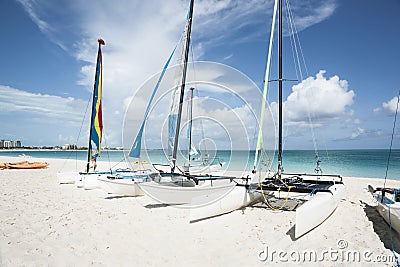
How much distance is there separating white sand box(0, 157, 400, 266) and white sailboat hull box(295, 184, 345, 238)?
0.15m

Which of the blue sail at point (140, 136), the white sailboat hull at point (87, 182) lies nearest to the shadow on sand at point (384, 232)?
the blue sail at point (140, 136)

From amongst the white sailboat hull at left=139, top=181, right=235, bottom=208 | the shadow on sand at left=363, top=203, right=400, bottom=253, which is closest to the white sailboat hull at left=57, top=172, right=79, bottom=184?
the white sailboat hull at left=139, top=181, right=235, bottom=208

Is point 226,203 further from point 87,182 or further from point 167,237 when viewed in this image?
point 87,182

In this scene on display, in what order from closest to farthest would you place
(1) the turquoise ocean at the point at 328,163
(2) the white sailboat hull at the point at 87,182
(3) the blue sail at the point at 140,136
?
(3) the blue sail at the point at 140,136 < (2) the white sailboat hull at the point at 87,182 < (1) the turquoise ocean at the point at 328,163

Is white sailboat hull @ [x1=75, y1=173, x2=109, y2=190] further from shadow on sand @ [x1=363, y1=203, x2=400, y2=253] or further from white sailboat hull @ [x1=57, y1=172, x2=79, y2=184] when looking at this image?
shadow on sand @ [x1=363, y1=203, x2=400, y2=253]

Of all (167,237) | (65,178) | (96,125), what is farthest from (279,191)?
(65,178)

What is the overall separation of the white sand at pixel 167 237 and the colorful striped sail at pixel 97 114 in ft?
12.4

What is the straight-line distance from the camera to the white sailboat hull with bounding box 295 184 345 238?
14.6ft

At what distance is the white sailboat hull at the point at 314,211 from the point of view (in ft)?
14.6

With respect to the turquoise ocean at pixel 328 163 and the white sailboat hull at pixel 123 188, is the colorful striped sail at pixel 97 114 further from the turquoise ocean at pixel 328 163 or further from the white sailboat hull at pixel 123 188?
the white sailboat hull at pixel 123 188

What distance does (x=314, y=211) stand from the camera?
15.7ft

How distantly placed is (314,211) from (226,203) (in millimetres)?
1946

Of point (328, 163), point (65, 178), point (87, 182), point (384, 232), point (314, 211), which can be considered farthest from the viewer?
point (328, 163)

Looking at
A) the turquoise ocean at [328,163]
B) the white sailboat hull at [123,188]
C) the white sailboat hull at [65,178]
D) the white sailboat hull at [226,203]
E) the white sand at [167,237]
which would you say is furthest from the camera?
the turquoise ocean at [328,163]
